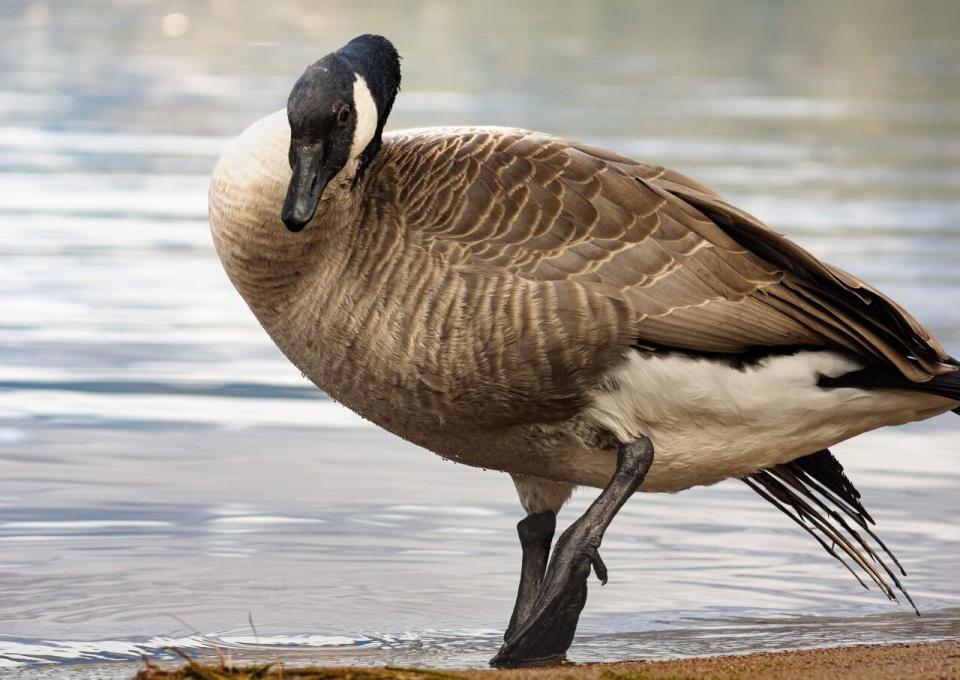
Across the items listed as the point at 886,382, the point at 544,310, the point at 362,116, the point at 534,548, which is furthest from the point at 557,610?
the point at 362,116

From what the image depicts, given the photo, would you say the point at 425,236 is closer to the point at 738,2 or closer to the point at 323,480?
the point at 323,480

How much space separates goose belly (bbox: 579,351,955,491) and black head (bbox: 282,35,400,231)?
46.2 inches

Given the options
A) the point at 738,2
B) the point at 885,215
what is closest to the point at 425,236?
the point at 885,215

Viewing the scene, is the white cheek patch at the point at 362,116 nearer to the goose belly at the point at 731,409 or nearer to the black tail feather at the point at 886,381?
the goose belly at the point at 731,409

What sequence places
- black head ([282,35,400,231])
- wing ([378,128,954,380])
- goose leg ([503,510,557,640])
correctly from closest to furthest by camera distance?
black head ([282,35,400,231]) < wing ([378,128,954,380]) < goose leg ([503,510,557,640])

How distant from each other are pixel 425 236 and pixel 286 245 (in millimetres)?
472

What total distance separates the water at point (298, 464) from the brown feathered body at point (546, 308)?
2.97 ft

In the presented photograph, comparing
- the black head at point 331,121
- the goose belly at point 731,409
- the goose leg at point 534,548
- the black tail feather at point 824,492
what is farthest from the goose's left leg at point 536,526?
the black head at point 331,121

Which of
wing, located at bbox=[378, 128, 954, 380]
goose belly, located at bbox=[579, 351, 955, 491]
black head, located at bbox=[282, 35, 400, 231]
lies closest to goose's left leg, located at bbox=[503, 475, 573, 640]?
goose belly, located at bbox=[579, 351, 955, 491]

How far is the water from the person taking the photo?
694cm

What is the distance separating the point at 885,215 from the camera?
1667 cm

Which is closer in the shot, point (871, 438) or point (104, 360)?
point (871, 438)

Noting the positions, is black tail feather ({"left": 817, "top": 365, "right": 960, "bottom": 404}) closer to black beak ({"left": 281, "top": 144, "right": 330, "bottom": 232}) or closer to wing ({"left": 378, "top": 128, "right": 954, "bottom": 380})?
wing ({"left": 378, "top": 128, "right": 954, "bottom": 380})

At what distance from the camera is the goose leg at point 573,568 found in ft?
20.5
